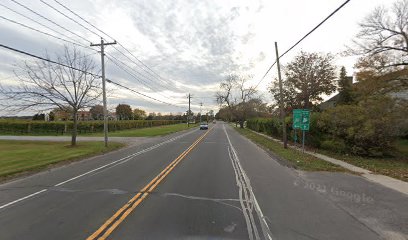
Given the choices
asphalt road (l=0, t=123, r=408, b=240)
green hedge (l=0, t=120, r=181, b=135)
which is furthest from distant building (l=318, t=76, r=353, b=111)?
asphalt road (l=0, t=123, r=408, b=240)

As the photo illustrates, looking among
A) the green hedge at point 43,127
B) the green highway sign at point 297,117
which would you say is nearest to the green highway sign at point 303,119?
the green highway sign at point 297,117

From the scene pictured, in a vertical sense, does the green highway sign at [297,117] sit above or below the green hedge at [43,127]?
above

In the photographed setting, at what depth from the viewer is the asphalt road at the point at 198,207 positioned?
5.41 metres

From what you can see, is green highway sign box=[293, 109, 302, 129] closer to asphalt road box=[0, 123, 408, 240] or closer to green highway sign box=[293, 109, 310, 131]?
green highway sign box=[293, 109, 310, 131]

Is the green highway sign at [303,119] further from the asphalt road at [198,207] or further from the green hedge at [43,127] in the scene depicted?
the green hedge at [43,127]

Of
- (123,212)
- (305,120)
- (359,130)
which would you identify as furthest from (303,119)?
(123,212)

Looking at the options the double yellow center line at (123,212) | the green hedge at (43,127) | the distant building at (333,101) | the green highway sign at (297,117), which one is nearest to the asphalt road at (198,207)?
the double yellow center line at (123,212)

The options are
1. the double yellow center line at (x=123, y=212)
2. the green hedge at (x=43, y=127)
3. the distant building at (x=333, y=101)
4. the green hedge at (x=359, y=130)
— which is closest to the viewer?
the double yellow center line at (x=123, y=212)

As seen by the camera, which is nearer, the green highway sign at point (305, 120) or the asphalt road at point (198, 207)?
the asphalt road at point (198, 207)

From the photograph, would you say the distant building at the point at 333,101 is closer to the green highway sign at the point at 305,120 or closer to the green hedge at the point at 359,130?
the green hedge at the point at 359,130

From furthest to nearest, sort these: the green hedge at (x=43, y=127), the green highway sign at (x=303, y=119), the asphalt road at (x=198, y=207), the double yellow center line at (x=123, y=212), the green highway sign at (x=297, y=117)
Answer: the green hedge at (x=43, y=127) < the green highway sign at (x=297, y=117) < the green highway sign at (x=303, y=119) < the asphalt road at (x=198, y=207) < the double yellow center line at (x=123, y=212)

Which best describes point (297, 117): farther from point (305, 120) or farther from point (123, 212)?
point (123, 212)

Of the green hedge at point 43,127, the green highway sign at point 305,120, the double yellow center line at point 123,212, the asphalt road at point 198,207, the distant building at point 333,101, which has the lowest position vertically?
the asphalt road at point 198,207

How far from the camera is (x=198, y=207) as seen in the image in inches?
271
